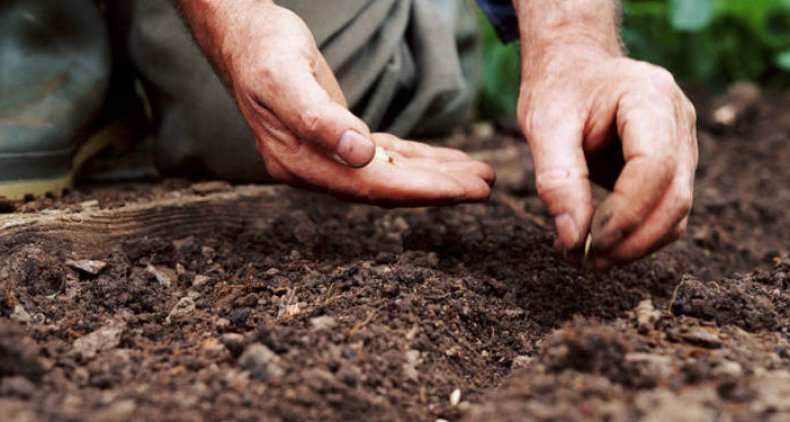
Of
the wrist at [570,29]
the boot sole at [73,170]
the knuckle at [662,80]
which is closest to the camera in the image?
the knuckle at [662,80]

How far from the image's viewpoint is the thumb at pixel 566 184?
4.43 ft

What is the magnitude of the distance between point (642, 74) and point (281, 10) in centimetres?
66

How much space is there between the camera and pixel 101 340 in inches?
50.3

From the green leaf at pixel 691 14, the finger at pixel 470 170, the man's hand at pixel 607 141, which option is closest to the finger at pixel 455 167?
the finger at pixel 470 170

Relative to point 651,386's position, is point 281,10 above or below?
above

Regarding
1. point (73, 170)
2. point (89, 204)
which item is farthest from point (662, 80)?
point (73, 170)

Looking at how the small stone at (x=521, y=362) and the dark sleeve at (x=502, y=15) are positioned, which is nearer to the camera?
the small stone at (x=521, y=362)

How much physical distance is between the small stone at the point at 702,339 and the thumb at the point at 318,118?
58 centimetres

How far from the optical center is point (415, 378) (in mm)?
1239

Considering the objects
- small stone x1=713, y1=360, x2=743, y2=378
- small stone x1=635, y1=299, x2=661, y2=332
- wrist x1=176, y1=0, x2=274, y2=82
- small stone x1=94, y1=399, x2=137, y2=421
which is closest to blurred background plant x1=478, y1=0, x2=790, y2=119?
wrist x1=176, y1=0, x2=274, y2=82

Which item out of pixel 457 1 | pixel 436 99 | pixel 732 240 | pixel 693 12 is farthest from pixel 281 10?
pixel 693 12

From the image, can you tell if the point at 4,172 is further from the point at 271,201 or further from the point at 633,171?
the point at 633,171

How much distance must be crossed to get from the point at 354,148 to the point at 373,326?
0.30 meters

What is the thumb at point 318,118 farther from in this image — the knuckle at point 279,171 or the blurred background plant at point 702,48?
the blurred background plant at point 702,48
